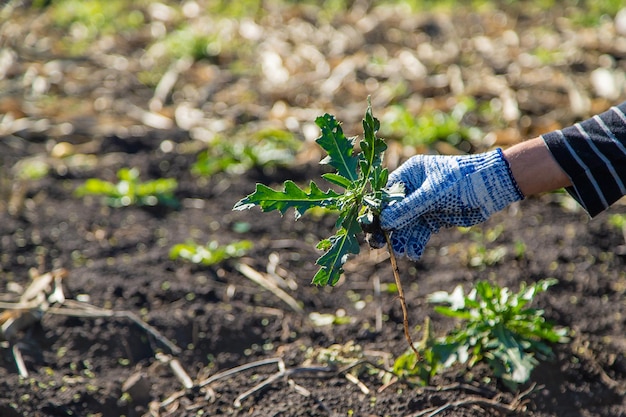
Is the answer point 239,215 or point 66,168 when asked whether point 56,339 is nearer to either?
point 239,215

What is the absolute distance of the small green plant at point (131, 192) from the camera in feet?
13.6

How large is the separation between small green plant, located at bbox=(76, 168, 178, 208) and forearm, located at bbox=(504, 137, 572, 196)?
7.24 ft

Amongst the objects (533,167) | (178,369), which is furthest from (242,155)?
(533,167)

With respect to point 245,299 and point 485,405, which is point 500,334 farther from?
point 245,299

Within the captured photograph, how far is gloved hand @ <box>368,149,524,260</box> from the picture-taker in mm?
2330

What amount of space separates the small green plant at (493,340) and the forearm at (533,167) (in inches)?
18.5

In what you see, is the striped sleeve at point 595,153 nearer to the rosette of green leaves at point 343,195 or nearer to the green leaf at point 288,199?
the rosette of green leaves at point 343,195

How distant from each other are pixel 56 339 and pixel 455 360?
1.54 metres

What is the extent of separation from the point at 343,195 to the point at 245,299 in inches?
45.1

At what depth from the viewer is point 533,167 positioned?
239 centimetres

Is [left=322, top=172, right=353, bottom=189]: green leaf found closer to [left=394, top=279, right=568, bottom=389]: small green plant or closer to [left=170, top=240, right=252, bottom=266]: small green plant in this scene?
[left=394, top=279, right=568, bottom=389]: small green plant

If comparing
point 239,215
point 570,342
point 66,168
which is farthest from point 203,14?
point 570,342

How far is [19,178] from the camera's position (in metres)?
4.47

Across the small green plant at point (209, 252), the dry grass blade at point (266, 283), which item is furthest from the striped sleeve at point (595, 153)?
the small green plant at point (209, 252)
